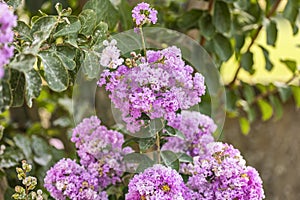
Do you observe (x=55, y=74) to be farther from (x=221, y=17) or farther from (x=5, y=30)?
(x=221, y=17)

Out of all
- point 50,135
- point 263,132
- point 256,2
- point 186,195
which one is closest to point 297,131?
point 263,132

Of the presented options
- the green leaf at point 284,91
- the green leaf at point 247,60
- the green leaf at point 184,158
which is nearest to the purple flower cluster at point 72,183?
the green leaf at point 184,158

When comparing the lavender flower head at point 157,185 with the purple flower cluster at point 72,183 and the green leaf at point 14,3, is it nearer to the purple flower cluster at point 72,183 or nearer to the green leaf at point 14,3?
the purple flower cluster at point 72,183

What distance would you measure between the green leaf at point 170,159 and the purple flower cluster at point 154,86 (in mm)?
84

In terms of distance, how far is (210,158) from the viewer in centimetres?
79

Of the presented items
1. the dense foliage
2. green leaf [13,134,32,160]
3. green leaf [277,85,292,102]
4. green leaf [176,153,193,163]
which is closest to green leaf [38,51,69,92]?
the dense foliage

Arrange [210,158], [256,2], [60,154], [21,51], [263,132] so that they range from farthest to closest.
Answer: [263,132]
[256,2]
[60,154]
[210,158]
[21,51]

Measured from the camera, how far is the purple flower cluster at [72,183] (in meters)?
0.78

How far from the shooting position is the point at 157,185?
707 mm

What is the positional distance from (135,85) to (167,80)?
0.14ft

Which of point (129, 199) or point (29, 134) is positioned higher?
point (129, 199)

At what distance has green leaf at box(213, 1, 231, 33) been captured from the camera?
4.08 feet

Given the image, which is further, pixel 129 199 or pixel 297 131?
pixel 297 131

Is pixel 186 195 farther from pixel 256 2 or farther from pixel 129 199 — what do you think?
pixel 256 2
